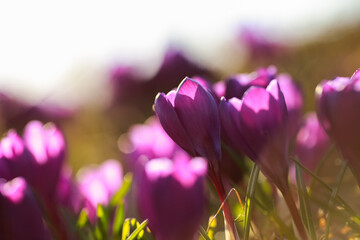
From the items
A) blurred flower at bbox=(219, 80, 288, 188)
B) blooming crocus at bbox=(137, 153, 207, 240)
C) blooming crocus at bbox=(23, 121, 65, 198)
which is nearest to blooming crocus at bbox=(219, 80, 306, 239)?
blurred flower at bbox=(219, 80, 288, 188)

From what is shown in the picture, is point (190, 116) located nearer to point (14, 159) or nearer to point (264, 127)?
point (264, 127)

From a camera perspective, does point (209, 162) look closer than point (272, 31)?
Yes

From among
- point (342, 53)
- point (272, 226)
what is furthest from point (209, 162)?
point (342, 53)

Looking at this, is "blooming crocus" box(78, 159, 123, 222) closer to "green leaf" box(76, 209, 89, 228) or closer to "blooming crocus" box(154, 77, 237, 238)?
"green leaf" box(76, 209, 89, 228)

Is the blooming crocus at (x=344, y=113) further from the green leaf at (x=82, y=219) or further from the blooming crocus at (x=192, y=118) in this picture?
the green leaf at (x=82, y=219)

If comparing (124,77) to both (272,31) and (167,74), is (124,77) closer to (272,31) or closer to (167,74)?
(167,74)

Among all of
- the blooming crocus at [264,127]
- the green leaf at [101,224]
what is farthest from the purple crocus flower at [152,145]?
the blooming crocus at [264,127]
